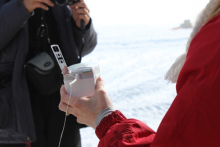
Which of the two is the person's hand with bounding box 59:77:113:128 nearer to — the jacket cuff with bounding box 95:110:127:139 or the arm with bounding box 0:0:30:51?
the jacket cuff with bounding box 95:110:127:139

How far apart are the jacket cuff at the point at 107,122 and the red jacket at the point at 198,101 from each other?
15cm

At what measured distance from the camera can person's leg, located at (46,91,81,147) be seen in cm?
150

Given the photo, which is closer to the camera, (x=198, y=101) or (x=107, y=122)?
(x=198, y=101)

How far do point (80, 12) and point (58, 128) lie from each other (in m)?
0.73

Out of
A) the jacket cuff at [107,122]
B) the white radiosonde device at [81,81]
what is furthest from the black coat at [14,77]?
the jacket cuff at [107,122]

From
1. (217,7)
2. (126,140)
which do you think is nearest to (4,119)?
(126,140)

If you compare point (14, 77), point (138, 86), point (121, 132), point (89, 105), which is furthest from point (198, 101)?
point (138, 86)

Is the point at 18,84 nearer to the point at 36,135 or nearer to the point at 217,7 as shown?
the point at 36,135

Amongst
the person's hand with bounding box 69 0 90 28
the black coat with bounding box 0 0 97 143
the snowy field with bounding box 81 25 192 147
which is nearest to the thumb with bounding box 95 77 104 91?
the black coat with bounding box 0 0 97 143

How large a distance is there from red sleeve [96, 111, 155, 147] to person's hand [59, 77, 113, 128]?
0.05 metres

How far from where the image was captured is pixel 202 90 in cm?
50

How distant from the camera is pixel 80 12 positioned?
1587 millimetres

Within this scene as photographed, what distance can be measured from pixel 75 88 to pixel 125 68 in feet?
15.6

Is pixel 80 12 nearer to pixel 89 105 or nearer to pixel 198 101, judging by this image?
pixel 89 105
